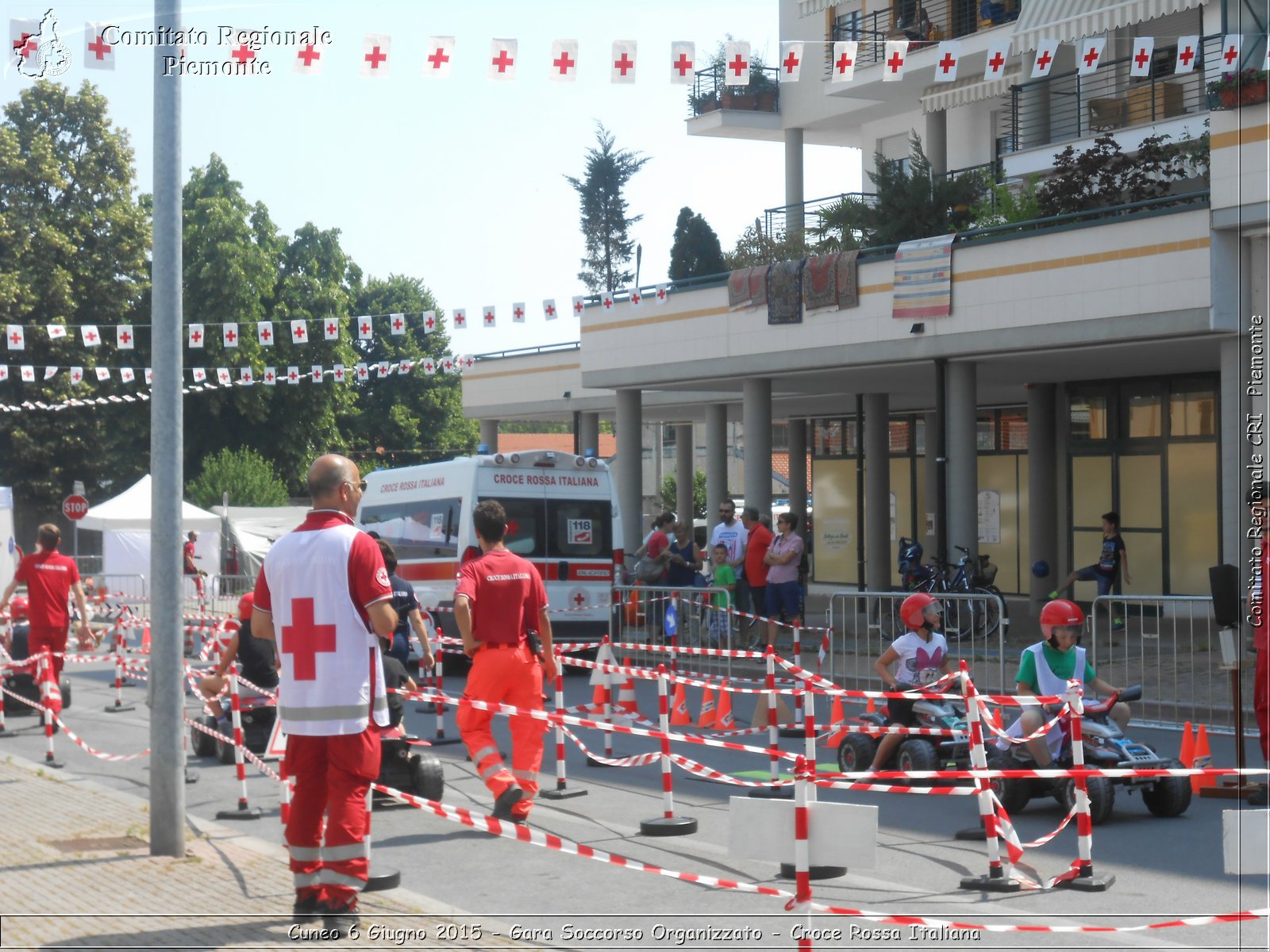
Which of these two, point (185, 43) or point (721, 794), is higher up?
point (185, 43)

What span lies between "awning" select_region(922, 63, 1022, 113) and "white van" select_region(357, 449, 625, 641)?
42.2ft

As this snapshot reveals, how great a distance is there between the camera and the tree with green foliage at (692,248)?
43.5m

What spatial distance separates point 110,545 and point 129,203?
20.7m

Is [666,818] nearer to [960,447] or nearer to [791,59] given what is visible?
[791,59]

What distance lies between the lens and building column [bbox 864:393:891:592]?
97.7ft

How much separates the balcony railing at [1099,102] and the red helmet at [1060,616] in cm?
1560

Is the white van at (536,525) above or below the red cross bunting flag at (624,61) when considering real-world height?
below

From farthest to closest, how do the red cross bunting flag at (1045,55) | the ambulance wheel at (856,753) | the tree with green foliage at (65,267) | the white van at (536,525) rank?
the tree with green foliage at (65,267) < the white van at (536,525) < the red cross bunting flag at (1045,55) < the ambulance wheel at (856,753)

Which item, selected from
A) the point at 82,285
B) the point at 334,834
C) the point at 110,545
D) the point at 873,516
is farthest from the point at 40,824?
the point at 82,285

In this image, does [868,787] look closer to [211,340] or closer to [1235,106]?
[1235,106]

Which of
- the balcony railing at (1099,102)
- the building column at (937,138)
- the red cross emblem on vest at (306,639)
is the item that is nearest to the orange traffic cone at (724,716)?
the red cross emblem on vest at (306,639)

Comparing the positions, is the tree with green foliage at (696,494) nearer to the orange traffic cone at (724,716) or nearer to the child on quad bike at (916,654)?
the orange traffic cone at (724,716)

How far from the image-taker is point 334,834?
6160 millimetres

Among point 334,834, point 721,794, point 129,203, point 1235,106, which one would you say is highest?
point 129,203
